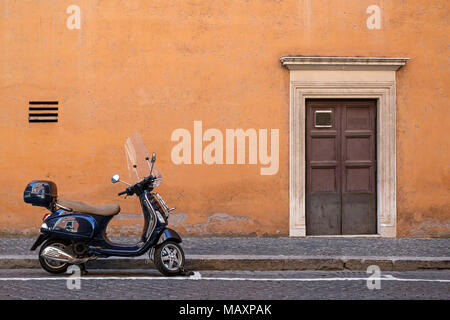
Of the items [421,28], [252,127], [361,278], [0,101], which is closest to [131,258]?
[361,278]

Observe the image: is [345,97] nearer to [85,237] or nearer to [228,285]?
[228,285]

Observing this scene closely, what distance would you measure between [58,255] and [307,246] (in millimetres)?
3802

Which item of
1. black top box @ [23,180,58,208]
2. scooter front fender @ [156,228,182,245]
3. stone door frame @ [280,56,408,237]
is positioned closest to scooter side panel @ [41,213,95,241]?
black top box @ [23,180,58,208]

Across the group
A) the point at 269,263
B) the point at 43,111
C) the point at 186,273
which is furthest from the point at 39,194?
the point at 43,111

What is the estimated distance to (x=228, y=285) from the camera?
6.74 metres

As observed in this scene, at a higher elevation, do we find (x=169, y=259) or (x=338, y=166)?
(x=338, y=166)

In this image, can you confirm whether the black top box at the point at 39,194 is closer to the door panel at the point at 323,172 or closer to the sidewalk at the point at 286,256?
the sidewalk at the point at 286,256

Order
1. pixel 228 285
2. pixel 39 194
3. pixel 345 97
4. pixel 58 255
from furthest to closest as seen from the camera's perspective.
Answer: pixel 345 97, pixel 39 194, pixel 58 255, pixel 228 285

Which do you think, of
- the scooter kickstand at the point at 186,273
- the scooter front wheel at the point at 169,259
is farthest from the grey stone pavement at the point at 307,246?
the scooter front wheel at the point at 169,259

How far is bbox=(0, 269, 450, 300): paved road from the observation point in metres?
6.14

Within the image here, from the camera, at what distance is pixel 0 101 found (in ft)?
33.7

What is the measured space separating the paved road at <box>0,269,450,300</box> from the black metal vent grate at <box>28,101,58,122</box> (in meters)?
3.30

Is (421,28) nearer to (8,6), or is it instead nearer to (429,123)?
(429,123)

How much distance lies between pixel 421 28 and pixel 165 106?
15.3 ft
